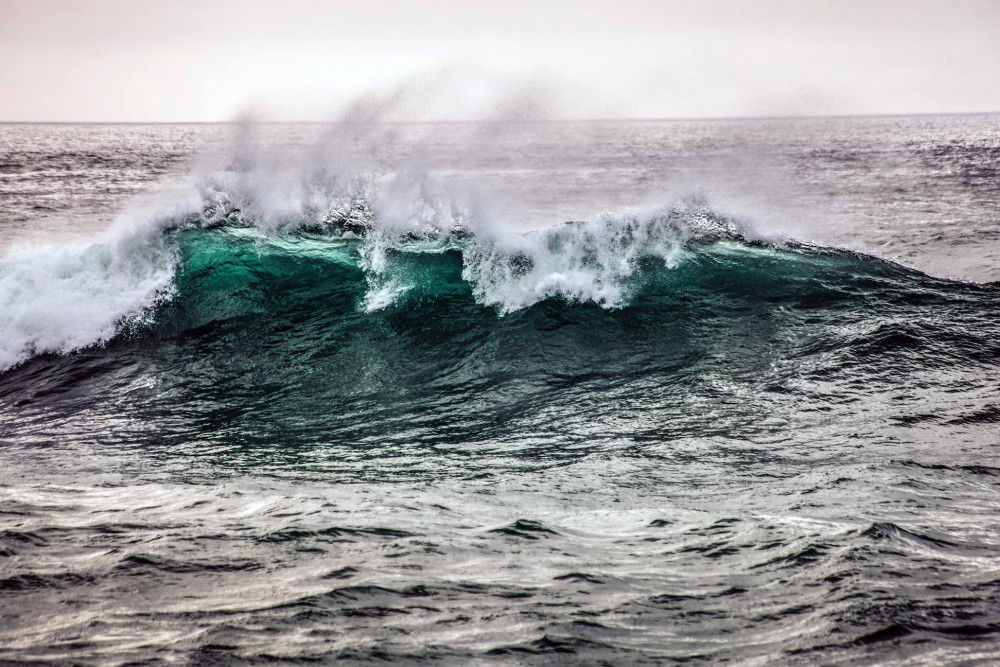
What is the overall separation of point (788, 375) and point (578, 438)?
8.75 ft

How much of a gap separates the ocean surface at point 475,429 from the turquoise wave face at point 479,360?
5 centimetres

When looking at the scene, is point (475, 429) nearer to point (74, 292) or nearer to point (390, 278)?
point (390, 278)

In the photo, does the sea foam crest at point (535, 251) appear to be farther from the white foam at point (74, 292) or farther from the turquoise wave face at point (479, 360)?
the white foam at point (74, 292)

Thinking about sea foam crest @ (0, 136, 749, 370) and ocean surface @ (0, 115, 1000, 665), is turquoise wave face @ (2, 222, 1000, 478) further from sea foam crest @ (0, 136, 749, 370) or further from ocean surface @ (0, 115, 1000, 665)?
sea foam crest @ (0, 136, 749, 370)

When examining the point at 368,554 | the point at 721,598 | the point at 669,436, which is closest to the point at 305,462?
the point at 368,554

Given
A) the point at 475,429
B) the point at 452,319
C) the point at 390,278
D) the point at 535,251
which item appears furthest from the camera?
the point at 390,278

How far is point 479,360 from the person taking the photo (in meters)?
7.82

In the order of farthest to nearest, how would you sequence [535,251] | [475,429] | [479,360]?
1. [535,251]
2. [479,360]
3. [475,429]

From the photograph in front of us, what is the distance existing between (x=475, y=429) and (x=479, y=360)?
5.67 ft

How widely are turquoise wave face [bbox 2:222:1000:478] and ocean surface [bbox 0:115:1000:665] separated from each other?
0.16 ft

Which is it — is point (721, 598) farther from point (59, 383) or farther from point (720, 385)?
point (59, 383)

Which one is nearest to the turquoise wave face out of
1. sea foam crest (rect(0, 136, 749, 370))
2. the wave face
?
the wave face

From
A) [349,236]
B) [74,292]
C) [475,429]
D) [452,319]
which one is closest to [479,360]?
[452,319]

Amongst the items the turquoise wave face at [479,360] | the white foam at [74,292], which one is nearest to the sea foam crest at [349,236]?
the white foam at [74,292]
